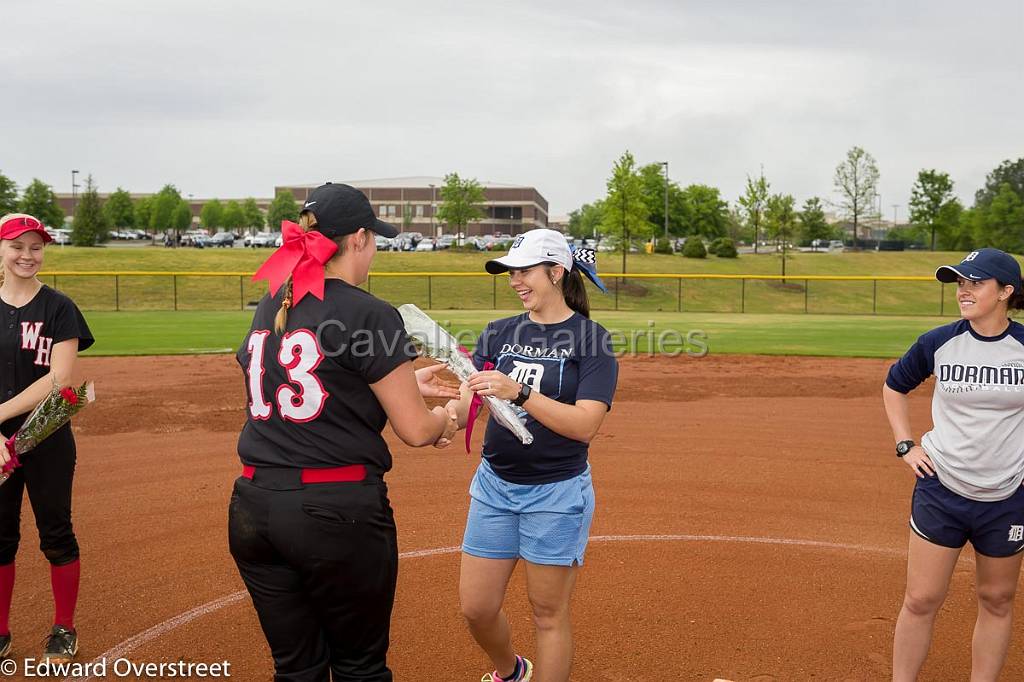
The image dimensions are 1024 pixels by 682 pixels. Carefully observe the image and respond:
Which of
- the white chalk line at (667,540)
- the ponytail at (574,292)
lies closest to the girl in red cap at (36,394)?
the white chalk line at (667,540)

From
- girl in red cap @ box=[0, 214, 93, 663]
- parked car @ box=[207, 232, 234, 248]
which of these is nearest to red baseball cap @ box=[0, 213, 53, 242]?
girl in red cap @ box=[0, 214, 93, 663]

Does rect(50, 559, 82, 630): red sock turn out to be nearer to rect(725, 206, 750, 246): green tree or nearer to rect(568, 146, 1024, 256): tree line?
rect(568, 146, 1024, 256): tree line

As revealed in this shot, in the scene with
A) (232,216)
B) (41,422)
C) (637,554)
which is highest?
(232,216)

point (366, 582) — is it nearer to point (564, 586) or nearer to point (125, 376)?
point (564, 586)

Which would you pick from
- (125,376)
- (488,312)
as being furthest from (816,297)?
(125,376)

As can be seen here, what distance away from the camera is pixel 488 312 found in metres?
35.4

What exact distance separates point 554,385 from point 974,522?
2.10 meters

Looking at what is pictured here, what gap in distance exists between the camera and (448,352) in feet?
12.2

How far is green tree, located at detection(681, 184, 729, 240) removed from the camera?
8841 centimetres

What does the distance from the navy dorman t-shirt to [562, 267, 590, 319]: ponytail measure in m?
0.15

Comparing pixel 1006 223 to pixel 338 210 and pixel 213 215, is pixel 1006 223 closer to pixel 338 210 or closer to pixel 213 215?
pixel 338 210

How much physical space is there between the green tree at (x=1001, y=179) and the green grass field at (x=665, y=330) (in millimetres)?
83461

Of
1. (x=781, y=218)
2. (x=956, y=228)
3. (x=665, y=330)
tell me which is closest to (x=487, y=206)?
(x=956, y=228)
